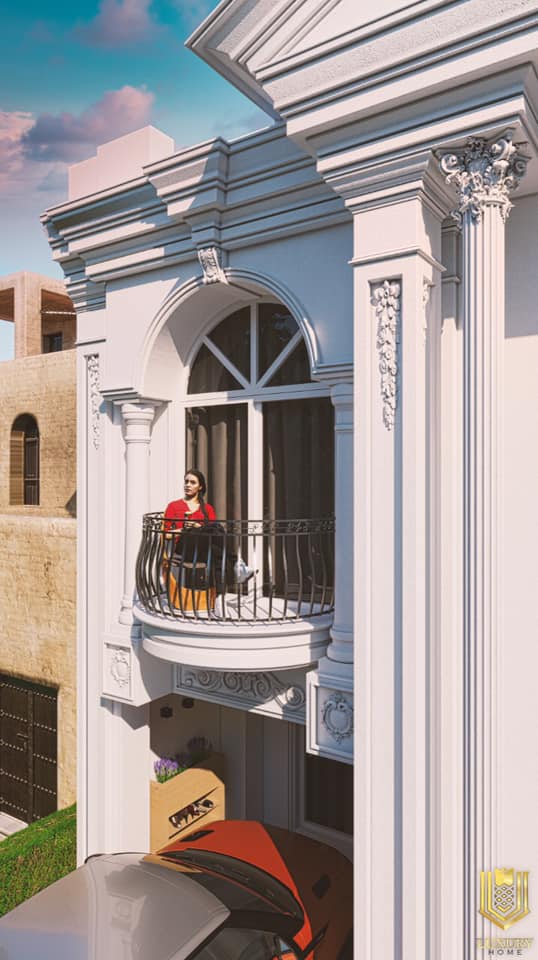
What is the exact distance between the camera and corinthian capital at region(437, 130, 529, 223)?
377cm

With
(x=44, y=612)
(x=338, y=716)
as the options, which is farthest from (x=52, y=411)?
(x=338, y=716)

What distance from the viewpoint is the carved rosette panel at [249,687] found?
18.7ft

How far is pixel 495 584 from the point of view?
3.71 meters

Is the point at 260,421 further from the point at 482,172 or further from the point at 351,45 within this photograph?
the point at 351,45

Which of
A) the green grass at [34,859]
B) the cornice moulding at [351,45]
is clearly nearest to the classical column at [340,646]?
the cornice moulding at [351,45]

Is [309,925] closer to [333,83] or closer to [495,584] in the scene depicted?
[495,584]

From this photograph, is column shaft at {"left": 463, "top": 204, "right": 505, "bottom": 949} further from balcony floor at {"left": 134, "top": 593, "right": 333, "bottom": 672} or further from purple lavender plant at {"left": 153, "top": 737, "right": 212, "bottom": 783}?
purple lavender plant at {"left": 153, "top": 737, "right": 212, "bottom": 783}

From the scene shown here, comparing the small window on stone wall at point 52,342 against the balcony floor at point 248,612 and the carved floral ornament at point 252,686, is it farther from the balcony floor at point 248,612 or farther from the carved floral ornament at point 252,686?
the carved floral ornament at point 252,686

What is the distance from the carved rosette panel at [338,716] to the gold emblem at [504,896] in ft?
4.52

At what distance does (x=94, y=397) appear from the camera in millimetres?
7184

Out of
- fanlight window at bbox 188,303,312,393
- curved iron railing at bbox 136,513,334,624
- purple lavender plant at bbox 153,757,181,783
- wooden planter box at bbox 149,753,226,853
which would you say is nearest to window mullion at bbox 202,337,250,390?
fanlight window at bbox 188,303,312,393

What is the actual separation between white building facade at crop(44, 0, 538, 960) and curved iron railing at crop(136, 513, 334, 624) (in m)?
0.06

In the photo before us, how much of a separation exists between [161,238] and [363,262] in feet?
9.85

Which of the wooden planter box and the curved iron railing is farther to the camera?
the wooden planter box
